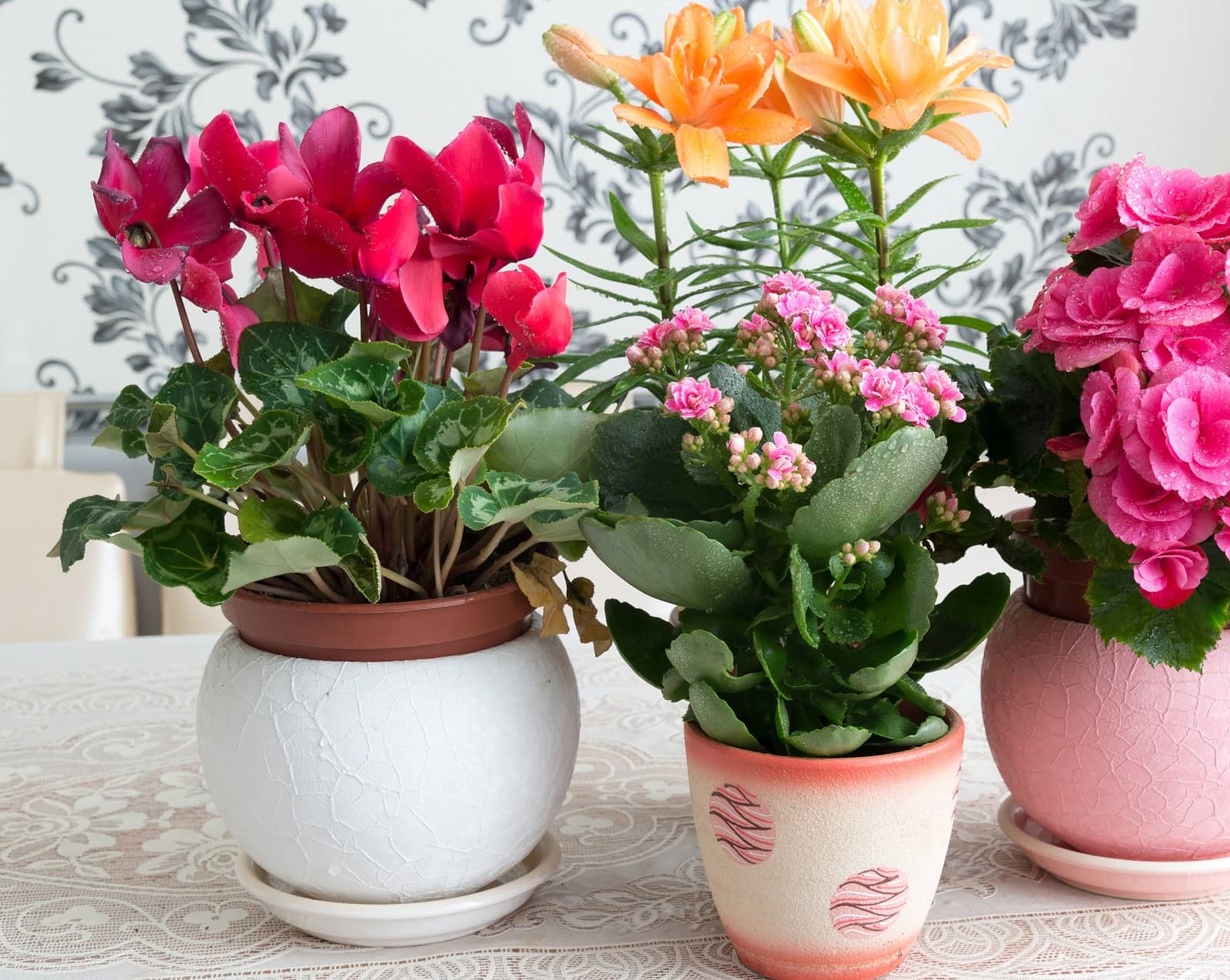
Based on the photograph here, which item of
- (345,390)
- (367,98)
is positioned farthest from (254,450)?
(367,98)

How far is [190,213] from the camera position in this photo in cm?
46

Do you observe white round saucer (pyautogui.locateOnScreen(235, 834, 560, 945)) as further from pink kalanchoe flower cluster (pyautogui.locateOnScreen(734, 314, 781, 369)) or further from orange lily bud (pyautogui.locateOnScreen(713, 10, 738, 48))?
orange lily bud (pyautogui.locateOnScreen(713, 10, 738, 48))

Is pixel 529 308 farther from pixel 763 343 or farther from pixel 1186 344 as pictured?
pixel 1186 344

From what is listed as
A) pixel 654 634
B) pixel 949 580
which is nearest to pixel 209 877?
pixel 654 634

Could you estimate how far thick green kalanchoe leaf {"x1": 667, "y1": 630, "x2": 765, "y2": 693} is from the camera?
0.43 meters

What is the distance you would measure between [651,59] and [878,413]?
18cm

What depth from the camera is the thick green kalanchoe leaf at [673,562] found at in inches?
16.5

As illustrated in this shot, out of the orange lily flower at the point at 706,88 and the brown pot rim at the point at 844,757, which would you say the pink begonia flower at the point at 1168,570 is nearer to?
the brown pot rim at the point at 844,757

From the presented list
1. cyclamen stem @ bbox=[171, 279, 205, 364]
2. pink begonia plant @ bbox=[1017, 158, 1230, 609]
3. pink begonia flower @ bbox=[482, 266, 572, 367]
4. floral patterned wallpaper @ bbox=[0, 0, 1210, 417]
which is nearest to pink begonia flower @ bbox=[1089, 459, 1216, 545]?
pink begonia plant @ bbox=[1017, 158, 1230, 609]

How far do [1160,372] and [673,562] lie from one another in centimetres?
20

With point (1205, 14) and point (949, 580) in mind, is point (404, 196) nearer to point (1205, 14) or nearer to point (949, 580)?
point (949, 580)

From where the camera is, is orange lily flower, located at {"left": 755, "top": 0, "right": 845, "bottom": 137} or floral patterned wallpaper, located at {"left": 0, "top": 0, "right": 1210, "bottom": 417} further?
floral patterned wallpaper, located at {"left": 0, "top": 0, "right": 1210, "bottom": 417}

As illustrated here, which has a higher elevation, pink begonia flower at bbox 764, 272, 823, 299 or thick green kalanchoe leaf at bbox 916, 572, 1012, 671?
pink begonia flower at bbox 764, 272, 823, 299

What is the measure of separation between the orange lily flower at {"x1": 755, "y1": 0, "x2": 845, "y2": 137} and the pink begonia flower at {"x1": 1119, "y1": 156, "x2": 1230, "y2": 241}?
5.6 inches
